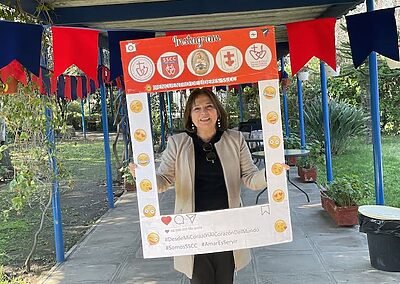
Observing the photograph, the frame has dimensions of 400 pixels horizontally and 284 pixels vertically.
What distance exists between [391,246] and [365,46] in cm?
156

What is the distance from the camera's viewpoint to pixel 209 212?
2605mm

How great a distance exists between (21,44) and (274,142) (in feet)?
5.49

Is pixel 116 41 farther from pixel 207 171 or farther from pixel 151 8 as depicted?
pixel 207 171

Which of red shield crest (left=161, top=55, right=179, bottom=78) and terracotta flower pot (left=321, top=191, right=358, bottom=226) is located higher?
red shield crest (left=161, top=55, right=179, bottom=78)

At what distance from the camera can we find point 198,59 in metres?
2.59

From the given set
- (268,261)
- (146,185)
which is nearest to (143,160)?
(146,185)

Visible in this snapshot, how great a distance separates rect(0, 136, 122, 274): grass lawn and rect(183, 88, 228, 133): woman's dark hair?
2350mm

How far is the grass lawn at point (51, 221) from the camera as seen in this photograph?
5.40 meters

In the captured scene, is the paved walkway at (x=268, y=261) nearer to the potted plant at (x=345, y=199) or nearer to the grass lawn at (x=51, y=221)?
the potted plant at (x=345, y=199)

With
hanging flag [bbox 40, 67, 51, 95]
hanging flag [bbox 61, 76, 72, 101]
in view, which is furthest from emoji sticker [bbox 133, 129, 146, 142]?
hanging flag [bbox 61, 76, 72, 101]

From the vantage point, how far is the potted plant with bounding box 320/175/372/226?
5.52 meters

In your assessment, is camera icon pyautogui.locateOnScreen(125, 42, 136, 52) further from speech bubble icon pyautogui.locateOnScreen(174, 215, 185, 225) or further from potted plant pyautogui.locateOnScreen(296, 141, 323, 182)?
potted plant pyautogui.locateOnScreen(296, 141, 323, 182)

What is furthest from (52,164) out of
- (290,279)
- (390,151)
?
(390,151)

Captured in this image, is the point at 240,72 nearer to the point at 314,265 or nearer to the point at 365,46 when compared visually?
the point at 365,46
